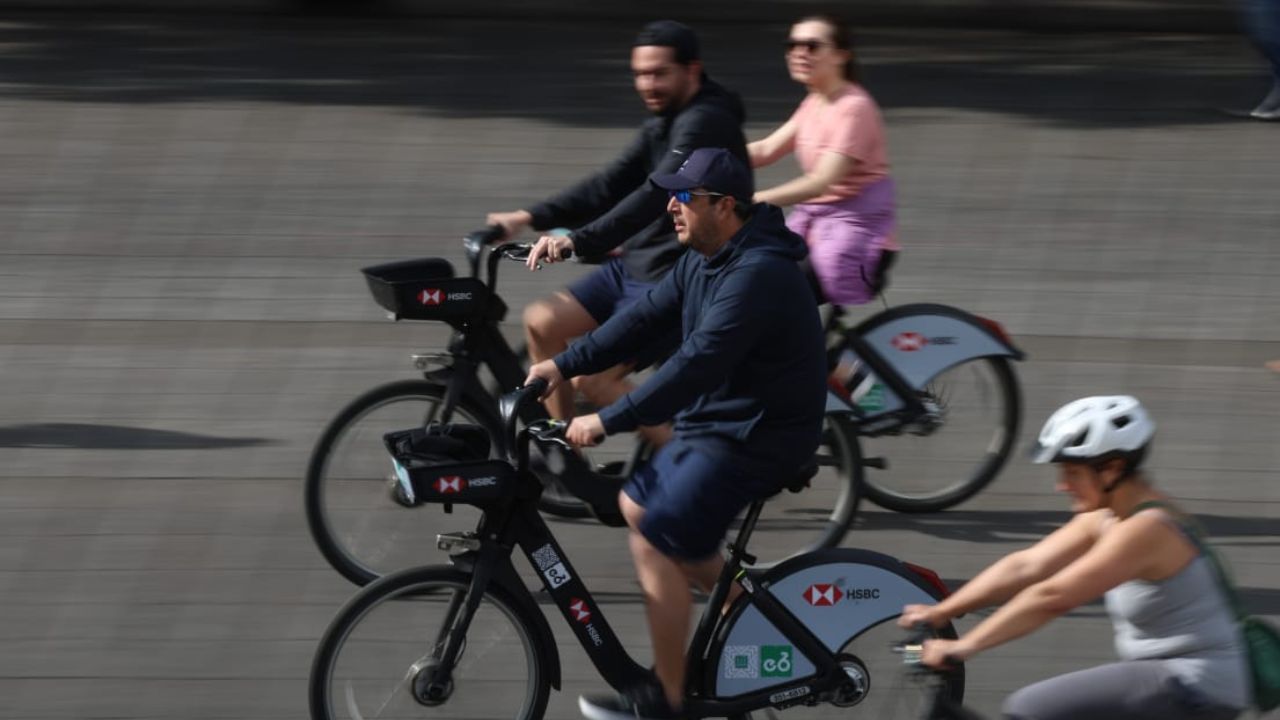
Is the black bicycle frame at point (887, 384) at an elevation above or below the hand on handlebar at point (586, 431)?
below

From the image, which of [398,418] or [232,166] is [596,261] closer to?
[398,418]

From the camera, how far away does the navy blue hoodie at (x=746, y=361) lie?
4891mm

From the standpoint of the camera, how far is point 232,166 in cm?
1241

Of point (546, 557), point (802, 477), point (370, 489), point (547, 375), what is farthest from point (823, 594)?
point (370, 489)

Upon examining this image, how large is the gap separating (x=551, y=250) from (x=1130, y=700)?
2879 millimetres

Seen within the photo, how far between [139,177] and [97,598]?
20.0 feet

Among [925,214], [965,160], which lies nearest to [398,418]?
[925,214]

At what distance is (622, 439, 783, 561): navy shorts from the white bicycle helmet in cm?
89

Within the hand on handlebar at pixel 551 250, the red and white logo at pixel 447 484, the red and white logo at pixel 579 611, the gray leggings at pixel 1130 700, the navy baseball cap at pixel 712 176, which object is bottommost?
the red and white logo at pixel 579 611

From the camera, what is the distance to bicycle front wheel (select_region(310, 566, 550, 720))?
4.97 m

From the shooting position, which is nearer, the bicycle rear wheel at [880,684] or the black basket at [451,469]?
the black basket at [451,469]

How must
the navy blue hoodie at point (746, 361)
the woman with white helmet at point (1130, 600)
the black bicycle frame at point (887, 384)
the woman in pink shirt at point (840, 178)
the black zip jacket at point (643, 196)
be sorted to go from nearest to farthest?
the woman with white helmet at point (1130, 600) → the navy blue hoodie at point (746, 361) → the black zip jacket at point (643, 196) → the woman in pink shirt at point (840, 178) → the black bicycle frame at point (887, 384)

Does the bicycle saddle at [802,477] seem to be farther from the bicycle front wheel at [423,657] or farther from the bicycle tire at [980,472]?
the bicycle tire at [980,472]

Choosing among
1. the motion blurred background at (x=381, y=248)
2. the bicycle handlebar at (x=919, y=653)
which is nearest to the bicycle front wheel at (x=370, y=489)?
the motion blurred background at (x=381, y=248)
